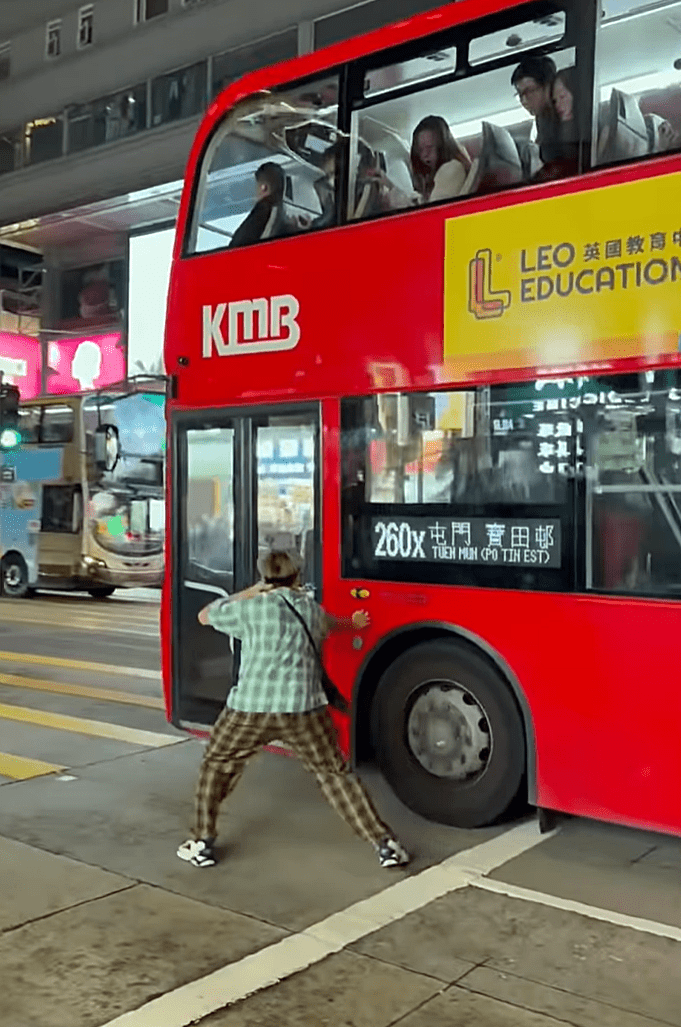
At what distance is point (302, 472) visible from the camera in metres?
6.07

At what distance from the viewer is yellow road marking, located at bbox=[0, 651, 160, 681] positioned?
10625 millimetres

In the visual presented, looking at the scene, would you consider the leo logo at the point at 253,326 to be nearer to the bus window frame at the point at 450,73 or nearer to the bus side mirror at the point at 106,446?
the bus window frame at the point at 450,73

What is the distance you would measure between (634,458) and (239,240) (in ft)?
9.26

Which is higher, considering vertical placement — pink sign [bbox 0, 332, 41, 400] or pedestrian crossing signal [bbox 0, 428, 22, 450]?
pink sign [bbox 0, 332, 41, 400]

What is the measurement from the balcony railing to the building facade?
3 cm

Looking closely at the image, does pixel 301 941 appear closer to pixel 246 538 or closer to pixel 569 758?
pixel 569 758

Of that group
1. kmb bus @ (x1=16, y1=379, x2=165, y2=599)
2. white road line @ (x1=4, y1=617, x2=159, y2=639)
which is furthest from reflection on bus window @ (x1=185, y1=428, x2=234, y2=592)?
kmb bus @ (x1=16, y1=379, x2=165, y2=599)

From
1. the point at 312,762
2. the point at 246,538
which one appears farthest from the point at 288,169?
the point at 312,762

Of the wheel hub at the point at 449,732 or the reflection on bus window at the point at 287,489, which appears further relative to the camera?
the reflection on bus window at the point at 287,489

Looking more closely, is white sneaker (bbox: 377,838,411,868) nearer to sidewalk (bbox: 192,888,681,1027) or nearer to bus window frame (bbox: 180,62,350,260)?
sidewalk (bbox: 192,888,681,1027)

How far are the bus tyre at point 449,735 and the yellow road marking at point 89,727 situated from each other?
94.3 inches

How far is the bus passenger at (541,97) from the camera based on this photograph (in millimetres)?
5152

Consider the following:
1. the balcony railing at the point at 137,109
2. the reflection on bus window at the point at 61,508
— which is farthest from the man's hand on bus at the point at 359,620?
the balcony railing at the point at 137,109

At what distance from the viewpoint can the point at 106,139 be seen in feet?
78.0
